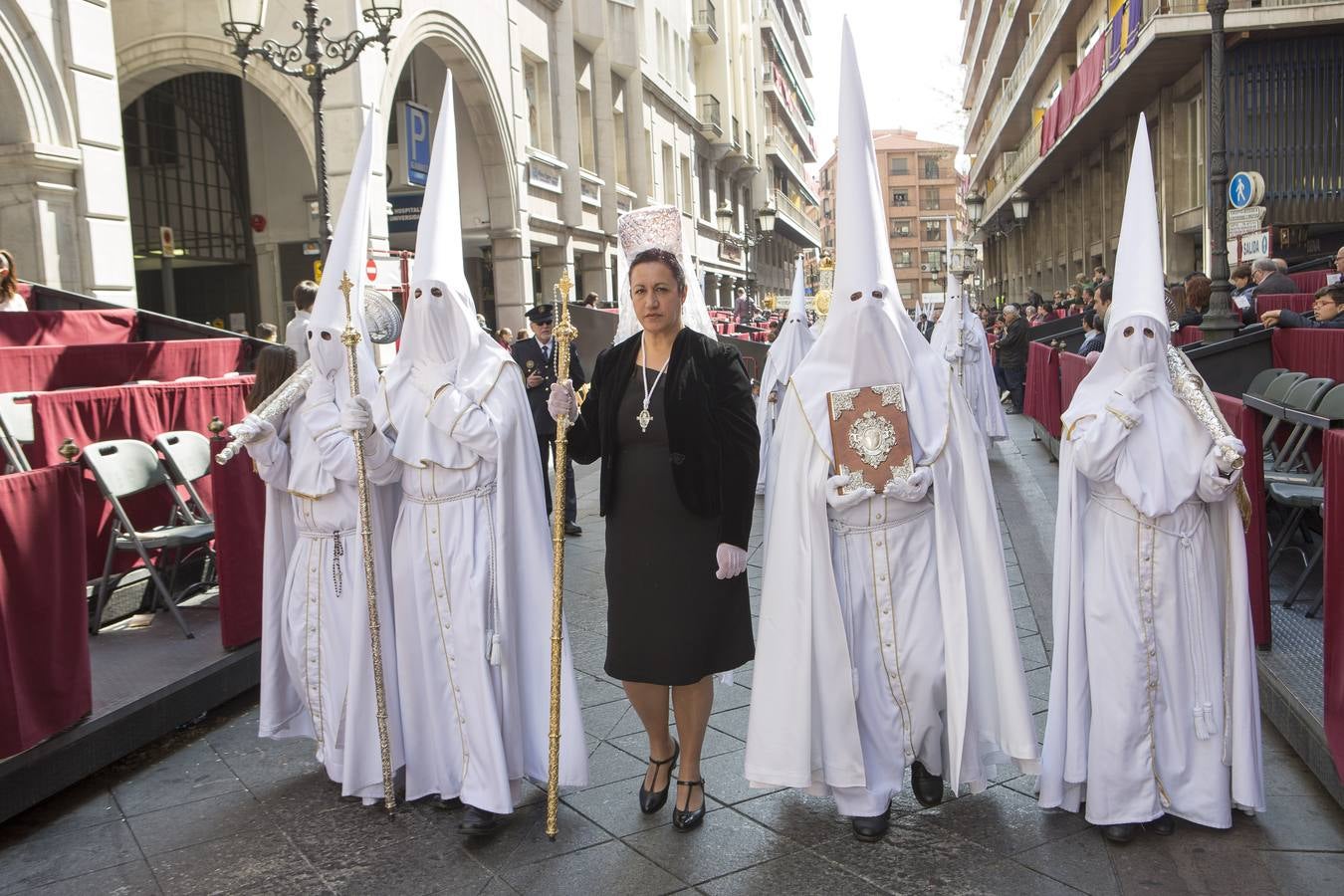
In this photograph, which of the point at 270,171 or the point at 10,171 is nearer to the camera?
the point at 10,171

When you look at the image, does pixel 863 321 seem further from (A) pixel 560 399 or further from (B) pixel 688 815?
(B) pixel 688 815

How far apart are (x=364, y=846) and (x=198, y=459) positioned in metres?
4.14

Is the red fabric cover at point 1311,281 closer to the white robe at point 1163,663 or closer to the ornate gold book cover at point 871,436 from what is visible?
the white robe at point 1163,663

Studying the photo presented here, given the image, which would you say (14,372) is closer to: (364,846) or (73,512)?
(73,512)

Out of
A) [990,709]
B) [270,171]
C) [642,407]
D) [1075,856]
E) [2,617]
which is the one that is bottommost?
[1075,856]

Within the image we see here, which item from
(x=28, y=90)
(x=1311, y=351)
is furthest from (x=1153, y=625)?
(x=28, y=90)

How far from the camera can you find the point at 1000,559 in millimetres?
3906

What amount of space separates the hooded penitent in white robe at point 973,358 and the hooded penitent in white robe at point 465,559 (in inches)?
402

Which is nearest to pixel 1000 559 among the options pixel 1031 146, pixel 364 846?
pixel 364 846

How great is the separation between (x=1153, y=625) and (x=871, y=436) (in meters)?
1.15

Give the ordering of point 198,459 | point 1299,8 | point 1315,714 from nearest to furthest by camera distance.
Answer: point 1315,714, point 198,459, point 1299,8

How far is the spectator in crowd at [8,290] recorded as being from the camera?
874 centimetres

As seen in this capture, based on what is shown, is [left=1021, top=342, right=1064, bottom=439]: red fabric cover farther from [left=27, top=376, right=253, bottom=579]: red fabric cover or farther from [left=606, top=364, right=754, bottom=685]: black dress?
[left=606, top=364, right=754, bottom=685]: black dress

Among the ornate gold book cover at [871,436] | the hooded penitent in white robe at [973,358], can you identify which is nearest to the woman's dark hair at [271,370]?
the ornate gold book cover at [871,436]
